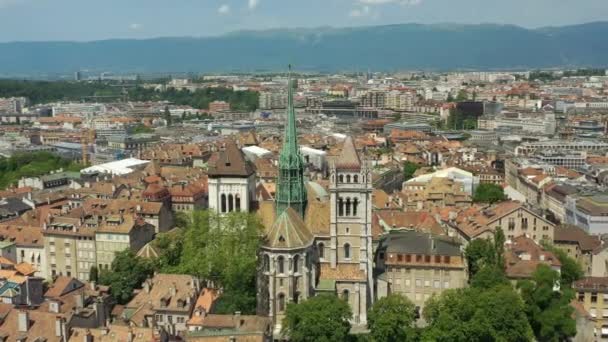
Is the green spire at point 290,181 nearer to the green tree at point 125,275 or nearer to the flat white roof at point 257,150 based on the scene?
the green tree at point 125,275

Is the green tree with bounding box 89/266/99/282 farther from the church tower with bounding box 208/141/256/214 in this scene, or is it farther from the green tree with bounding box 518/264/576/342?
the green tree with bounding box 518/264/576/342

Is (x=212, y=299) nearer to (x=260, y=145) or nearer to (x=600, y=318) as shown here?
(x=600, y=318)

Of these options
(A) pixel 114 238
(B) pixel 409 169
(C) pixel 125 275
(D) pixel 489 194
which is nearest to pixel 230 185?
(C) pixel 125 275

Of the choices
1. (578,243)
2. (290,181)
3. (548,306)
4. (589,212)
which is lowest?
(548,306)

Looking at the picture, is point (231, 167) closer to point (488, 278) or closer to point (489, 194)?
point (488, 278)

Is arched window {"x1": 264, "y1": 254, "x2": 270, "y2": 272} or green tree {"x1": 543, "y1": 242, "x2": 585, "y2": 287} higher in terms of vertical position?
arched window {"x1": 264, "y1": 254, "x2": 270, "y2": 272}

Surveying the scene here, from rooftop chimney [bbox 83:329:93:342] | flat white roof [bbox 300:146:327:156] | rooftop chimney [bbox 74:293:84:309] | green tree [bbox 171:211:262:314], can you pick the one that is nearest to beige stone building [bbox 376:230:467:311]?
green tree [bbox 171:211:262:314]

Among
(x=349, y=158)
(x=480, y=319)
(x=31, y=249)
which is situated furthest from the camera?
(x=31, y=249)
